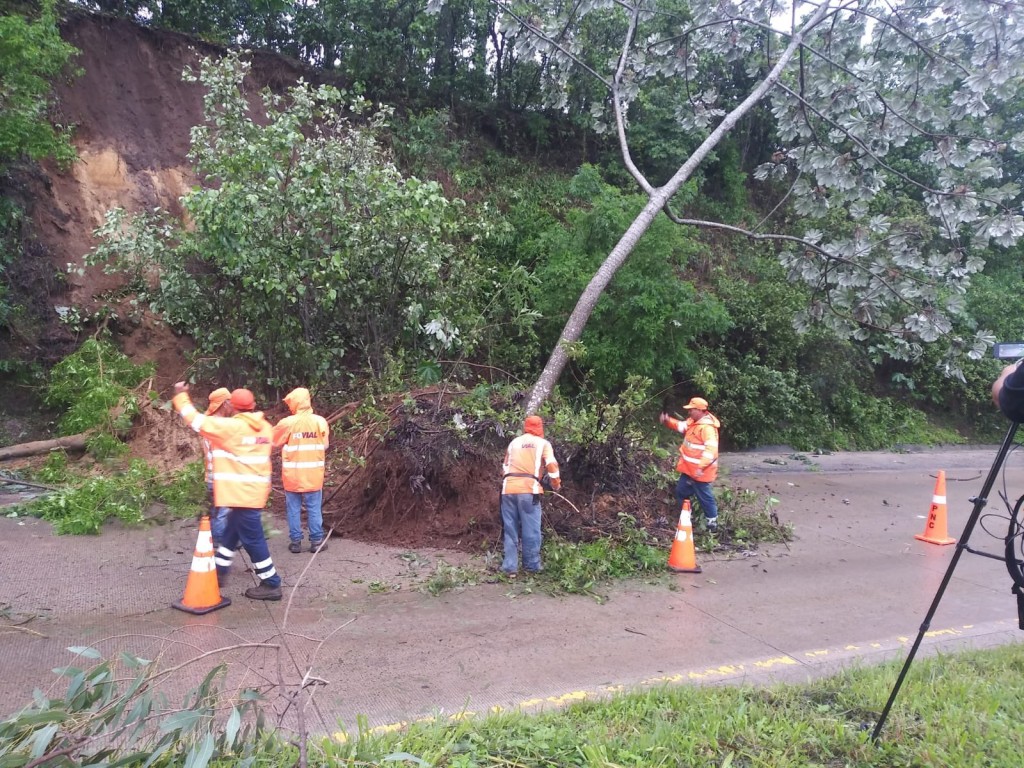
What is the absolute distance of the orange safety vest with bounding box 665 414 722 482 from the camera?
8406mm

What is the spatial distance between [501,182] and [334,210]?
27.6 ft

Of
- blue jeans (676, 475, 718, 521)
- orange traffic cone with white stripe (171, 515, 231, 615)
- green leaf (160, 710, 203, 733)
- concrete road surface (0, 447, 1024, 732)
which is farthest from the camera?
blue jeans (676, 475, 718, 521)

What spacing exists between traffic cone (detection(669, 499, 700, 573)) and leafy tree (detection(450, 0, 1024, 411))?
225cm

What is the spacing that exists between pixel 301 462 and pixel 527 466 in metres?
2.19

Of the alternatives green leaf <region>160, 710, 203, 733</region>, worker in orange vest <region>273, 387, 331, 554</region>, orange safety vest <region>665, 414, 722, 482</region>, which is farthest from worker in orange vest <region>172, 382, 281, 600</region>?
orange safety vest <region>665, 414, 722, 482</region>

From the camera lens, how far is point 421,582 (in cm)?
676

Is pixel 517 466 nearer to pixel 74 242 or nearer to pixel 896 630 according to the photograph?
pixel 896 630

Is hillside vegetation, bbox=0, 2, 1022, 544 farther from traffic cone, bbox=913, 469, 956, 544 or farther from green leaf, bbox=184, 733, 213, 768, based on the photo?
green leaf, bbox=184, 733, 213, 768

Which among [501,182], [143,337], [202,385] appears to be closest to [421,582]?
[202,385]

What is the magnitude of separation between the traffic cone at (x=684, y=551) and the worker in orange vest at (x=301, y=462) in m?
3.49

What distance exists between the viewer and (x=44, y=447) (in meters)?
9.41

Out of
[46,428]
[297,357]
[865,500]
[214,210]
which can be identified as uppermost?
[214,210]

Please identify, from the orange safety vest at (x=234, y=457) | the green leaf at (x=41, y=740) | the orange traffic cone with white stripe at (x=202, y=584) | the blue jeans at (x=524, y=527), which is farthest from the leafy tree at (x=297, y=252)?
the green leaf at (x=41, y=740)

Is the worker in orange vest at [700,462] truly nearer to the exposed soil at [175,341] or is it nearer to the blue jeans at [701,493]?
the blue jeans at [701,493]
